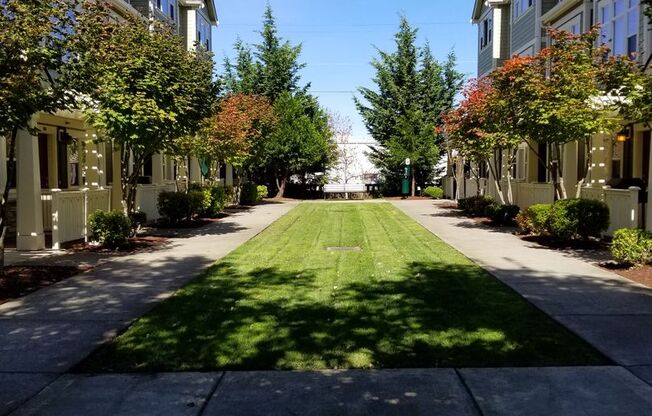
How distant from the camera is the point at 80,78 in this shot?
966cm

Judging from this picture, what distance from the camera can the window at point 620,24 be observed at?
48.2 feet

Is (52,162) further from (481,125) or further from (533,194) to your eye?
(533,194)

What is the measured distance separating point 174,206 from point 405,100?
23200 mm

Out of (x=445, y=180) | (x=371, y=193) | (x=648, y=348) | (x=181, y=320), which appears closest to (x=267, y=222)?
(x=181, y=320)

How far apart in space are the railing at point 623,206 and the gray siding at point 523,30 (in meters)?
9.49

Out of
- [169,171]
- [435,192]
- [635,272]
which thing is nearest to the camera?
[635,272]

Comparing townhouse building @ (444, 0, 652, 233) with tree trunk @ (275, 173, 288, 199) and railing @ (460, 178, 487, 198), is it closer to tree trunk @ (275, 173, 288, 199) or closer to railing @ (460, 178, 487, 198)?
railing @ (460, 178, 487, 198)

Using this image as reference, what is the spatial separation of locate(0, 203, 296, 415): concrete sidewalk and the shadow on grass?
0.31m

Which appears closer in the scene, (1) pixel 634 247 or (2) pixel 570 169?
(1) pixel 634 247

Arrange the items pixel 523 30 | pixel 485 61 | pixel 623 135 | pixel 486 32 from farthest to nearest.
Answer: pixel 486 32, pixel 485 61, pixel 523 30, pixel 623 135

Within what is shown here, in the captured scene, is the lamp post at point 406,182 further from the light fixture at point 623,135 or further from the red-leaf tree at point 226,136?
the light fixture at point 623,135

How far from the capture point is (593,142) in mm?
16250

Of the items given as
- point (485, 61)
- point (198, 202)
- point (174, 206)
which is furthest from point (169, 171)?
point (485, 61)

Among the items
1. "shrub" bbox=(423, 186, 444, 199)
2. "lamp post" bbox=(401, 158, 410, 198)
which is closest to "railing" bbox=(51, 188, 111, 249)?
"shrub" bbox=(423, 186, 444, 199)
